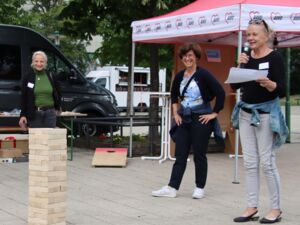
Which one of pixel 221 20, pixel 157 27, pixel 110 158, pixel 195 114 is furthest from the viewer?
pixel 157 27

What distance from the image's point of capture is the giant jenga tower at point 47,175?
5395 millimetres

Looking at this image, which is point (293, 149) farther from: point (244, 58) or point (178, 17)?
point (244, 58)

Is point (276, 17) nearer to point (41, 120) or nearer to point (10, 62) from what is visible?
point (41, 120)

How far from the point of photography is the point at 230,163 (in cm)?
1042

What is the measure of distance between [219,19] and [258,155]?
3.10 metres

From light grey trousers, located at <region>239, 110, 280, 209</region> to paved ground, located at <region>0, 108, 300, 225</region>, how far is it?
38 cm

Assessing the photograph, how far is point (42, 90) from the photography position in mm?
8266

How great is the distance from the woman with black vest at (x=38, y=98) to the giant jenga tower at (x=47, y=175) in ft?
9.28

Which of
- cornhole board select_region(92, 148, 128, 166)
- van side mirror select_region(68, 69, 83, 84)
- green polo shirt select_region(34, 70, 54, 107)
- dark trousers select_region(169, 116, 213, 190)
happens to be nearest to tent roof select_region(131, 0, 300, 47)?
dark trousers select_region(169, 116, 213, 190)

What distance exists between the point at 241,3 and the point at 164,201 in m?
2.95

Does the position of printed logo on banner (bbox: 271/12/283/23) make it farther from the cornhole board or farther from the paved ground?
the cornhole board

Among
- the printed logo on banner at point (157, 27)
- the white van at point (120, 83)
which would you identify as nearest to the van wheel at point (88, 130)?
the printed logo on banner at point (157, 27)

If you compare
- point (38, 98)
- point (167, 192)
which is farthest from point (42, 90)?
point (167, 192)

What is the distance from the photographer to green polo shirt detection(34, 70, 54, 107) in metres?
8.27
